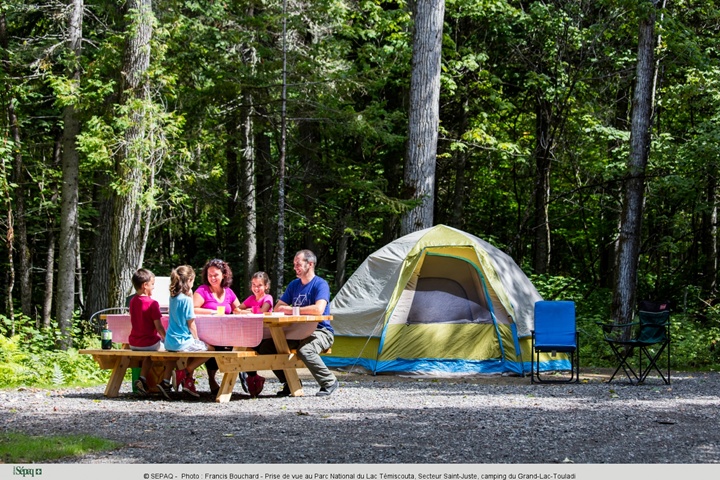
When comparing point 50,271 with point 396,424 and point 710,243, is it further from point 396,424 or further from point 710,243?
point 710,243

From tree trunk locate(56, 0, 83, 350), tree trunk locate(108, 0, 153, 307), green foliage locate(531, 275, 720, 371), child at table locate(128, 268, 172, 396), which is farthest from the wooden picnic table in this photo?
green foliage locate(531, 275, 720, 371)

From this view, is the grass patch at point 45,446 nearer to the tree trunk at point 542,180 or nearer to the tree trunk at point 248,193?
the tree trunk at point 248,193

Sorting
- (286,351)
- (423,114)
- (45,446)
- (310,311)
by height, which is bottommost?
(45,446)

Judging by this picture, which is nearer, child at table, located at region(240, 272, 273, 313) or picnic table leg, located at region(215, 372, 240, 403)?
picnic table leg, located at region(215, 372, 240, 403)

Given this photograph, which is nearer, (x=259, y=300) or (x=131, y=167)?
(x=259, y=300)

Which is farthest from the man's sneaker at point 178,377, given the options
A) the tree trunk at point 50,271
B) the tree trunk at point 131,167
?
the tree trunk at point 50,271

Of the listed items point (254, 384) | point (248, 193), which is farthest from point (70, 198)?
point (254, 384)

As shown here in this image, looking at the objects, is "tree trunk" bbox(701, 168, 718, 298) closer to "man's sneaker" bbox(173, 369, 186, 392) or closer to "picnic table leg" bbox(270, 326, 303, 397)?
"picnic table leg" bbox(270, 326, 303, 397)

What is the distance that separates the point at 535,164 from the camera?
18312mm

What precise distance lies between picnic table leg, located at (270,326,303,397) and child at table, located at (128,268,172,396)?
0.95 m

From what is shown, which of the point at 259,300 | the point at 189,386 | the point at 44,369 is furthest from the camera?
the point at 44,369

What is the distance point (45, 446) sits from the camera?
190 inches

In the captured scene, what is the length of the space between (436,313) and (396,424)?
459cm
